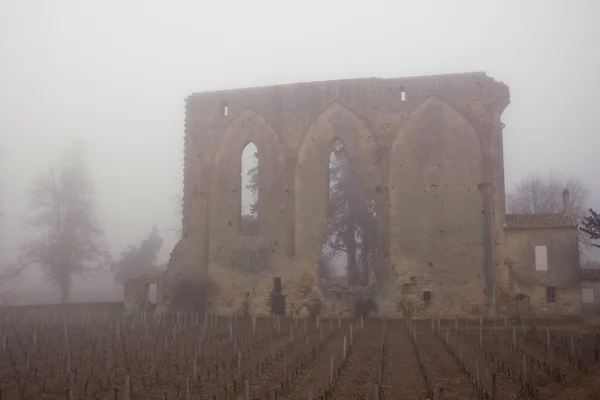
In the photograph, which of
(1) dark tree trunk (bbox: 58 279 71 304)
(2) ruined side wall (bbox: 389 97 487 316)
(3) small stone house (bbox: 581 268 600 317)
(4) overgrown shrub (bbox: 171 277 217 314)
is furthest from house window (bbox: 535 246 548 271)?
(1) dark tree trunk (bbox: 58 279 71 304)

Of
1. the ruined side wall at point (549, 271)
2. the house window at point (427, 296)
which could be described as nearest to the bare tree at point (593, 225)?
the ruined side wall at point (549, 271)

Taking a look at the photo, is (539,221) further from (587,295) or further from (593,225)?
(593,225)

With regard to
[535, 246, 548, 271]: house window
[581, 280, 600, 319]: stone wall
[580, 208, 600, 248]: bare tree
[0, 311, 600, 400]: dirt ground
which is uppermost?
[580, 208, 600, 248]: bare tree

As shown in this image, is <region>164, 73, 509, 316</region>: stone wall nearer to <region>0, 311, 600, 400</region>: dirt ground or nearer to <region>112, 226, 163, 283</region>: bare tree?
<region>0, 311, 600, 400</region>: dirt ground

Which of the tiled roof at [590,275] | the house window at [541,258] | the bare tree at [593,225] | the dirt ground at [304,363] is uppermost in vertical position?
the bare tree at [593,225]

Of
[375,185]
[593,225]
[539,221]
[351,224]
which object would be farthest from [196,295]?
[593,225]

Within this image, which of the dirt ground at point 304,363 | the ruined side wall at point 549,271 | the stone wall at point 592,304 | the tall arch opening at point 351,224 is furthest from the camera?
the tall arch opening at point 351,224

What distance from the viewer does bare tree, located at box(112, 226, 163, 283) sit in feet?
143

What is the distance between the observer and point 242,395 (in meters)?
11.1

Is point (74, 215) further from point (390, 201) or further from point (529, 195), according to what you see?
point (529, 195)

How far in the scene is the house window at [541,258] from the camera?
23812 millimetres

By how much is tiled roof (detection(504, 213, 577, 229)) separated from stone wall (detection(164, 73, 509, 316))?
0.96m

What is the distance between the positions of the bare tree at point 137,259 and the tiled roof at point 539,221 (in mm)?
28480

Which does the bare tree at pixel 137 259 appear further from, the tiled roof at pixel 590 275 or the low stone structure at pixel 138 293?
the tiled roof at pixel 590 275
